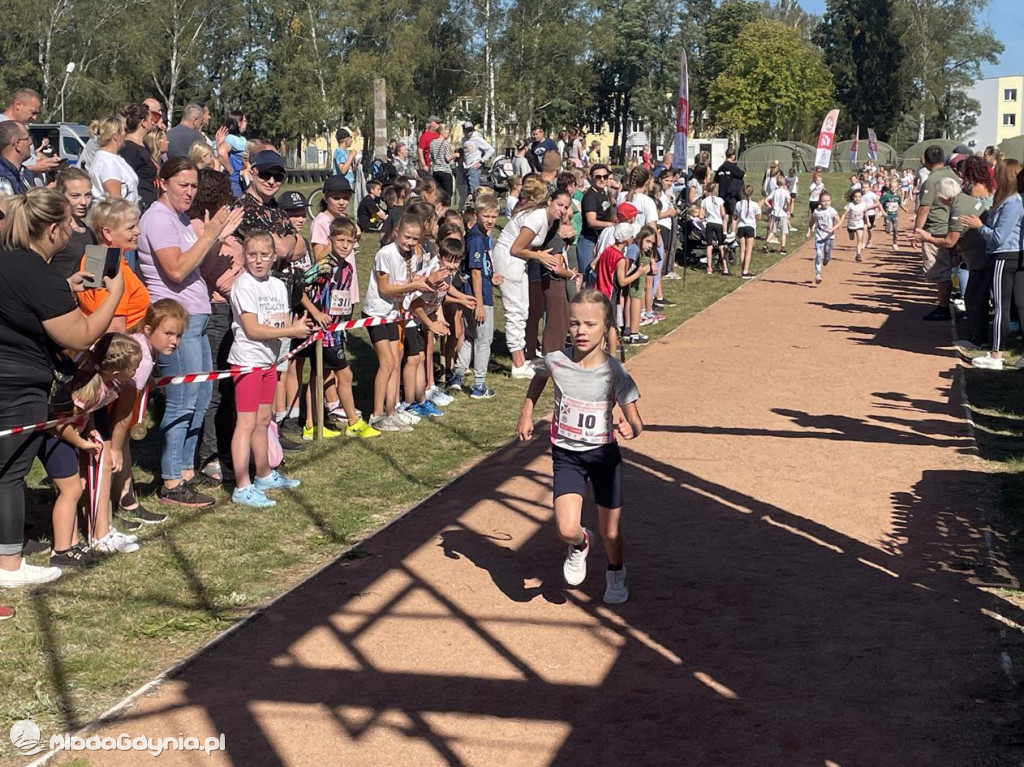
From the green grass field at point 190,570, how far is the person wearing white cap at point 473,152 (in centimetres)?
1236

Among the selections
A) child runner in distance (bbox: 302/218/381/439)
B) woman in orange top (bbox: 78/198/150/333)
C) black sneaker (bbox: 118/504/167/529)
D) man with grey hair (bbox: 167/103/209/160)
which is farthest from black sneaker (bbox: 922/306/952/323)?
woman in orange top (bbox: 78/198/150/333)

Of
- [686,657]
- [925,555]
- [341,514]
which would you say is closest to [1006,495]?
[925,555]

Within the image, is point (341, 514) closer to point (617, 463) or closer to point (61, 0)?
point (617, 463)

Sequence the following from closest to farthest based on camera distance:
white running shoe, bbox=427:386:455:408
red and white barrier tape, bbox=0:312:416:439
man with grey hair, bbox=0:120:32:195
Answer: red and white barrier tape, bbox=0:312:416:439
man with grey hair, bbox=0:120:32:195
white running shoe, bbox=427:386:455:408

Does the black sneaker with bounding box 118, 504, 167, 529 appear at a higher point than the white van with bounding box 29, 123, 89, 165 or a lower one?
lower

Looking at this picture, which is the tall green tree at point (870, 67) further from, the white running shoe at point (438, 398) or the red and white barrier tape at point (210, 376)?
the red and white barrier tape at point (210, 376)

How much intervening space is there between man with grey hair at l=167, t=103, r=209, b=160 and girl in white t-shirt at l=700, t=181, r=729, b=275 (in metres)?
11.5

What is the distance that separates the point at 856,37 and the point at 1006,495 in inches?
3464

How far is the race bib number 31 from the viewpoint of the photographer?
6.32 metres

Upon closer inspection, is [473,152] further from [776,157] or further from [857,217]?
[776,157]

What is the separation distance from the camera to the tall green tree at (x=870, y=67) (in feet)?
285

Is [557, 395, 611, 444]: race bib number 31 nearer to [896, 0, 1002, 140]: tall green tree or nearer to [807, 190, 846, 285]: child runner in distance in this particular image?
[807, 190, 846, 285]: child runner in distance

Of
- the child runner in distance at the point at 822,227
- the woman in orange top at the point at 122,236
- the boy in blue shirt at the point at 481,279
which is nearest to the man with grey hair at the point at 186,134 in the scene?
the boy in blue shirt at the point at 481,279

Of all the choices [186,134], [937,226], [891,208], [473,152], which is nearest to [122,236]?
[186,134]
